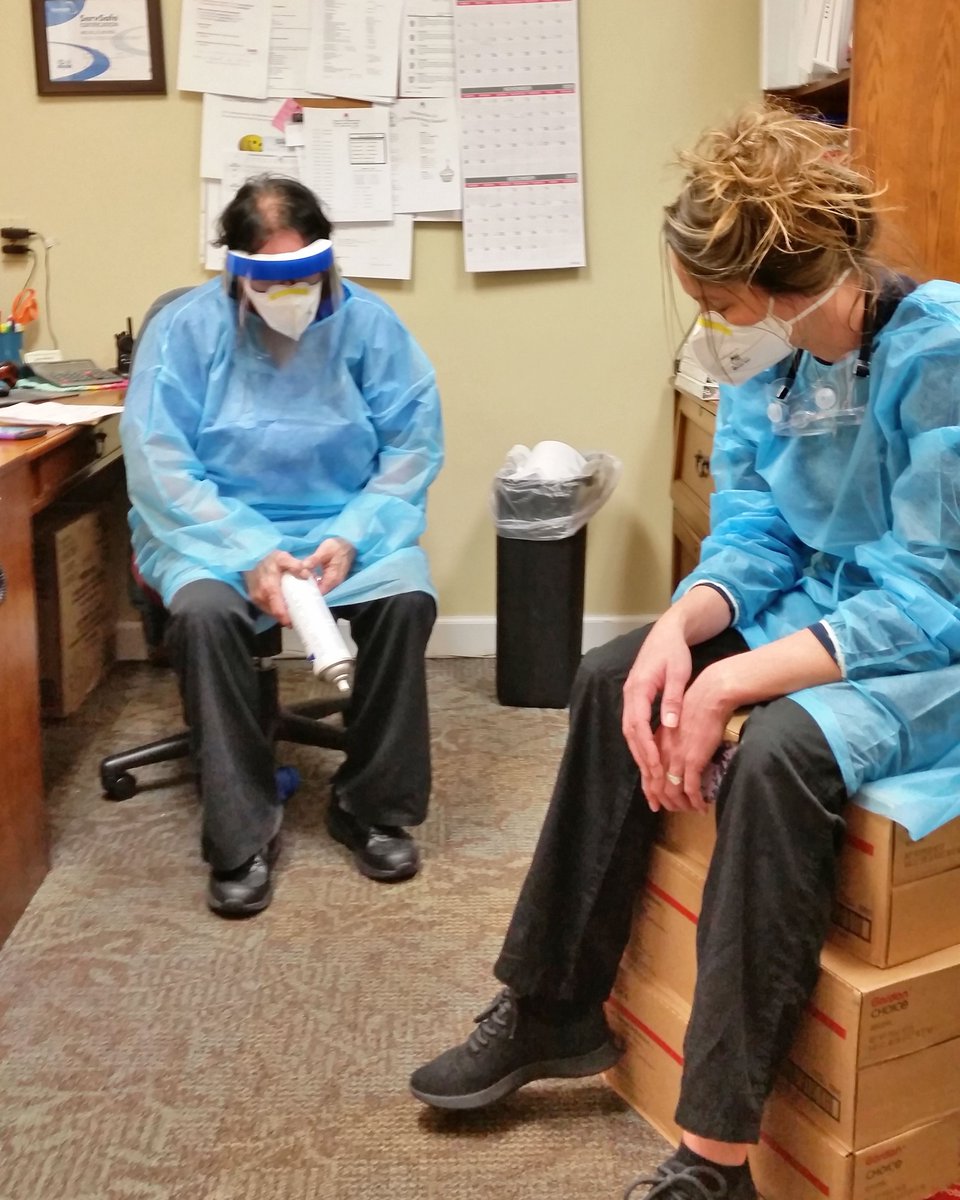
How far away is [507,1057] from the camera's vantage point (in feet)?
4.58

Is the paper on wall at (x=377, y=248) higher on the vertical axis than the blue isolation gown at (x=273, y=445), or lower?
higher

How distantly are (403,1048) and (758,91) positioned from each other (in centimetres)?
219

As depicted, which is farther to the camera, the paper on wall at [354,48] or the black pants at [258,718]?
the paper on wall at [354,48]

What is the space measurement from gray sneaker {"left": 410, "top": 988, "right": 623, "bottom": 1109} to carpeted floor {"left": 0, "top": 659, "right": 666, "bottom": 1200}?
5 centimetres

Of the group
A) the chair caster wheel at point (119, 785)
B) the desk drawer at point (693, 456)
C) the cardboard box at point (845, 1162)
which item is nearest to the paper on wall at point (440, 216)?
the desk drawer at point (693, 456)

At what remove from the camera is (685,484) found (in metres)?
2.75

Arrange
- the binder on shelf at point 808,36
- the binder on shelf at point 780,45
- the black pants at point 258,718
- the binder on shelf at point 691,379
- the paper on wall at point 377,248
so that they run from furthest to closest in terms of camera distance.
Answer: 1. the paper on wall at point 377,248
2. the binder on shelf at point 691,379
3. the binder on shelf at point 780,45
4. the binder on shelf at point 808,36
5. the black pants at point 258,718

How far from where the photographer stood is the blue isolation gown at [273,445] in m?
1.97

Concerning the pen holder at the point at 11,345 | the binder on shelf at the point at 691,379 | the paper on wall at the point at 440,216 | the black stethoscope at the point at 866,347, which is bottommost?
the binder on shelf at the point at 691,379

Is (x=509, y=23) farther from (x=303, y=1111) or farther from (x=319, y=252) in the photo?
(x=303, y=1111)

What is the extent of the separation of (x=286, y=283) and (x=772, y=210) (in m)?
0.97

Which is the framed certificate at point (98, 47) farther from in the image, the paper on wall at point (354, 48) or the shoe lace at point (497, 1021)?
the shoe lace at point (497, 1021)

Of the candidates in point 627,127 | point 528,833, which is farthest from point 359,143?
point 528,833

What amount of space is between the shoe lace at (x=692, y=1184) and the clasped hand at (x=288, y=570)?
1.01 metres
